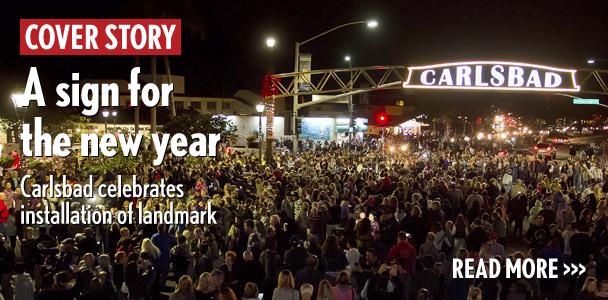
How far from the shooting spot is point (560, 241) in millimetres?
9305

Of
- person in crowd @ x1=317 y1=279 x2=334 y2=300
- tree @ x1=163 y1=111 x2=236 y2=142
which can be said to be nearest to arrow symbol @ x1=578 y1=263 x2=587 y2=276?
person in crowd @ x1=317 y1=279 x2=334 y2=300

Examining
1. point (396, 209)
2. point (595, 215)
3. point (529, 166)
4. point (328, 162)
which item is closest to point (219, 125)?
point (328, 162)

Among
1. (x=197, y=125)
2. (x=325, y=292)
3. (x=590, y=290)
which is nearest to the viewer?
(x=325, y=292)

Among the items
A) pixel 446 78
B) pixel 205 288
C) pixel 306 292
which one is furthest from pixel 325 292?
pixel 446 78

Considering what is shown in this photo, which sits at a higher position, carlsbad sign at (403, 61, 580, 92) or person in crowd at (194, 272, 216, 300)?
carlsbad sign at (403, 61, 580, 92)

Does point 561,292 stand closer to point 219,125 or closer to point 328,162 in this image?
point 328,162

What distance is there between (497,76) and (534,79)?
1.16 meters

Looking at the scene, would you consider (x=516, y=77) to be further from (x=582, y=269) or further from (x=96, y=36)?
(x=96, y=36)

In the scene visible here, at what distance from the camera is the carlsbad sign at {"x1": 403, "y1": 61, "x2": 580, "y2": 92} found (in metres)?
16.8

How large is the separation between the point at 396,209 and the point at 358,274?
374cm

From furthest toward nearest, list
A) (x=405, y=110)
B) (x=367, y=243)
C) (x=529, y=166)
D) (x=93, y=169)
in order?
(x=405, y=110) → (x=529, y=166) → (x=93, y=169) → (x=367, y=243)

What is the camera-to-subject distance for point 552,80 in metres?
17.1

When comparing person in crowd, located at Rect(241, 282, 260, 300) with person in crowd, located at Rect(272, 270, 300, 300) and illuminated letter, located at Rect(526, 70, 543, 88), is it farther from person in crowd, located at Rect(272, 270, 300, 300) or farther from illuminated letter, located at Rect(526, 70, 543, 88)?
illuminated letter, located at Rect(526, 70, 543, 88)

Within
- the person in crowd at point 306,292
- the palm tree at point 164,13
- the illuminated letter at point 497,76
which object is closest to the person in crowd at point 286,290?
the person in crowd at point 306,292
